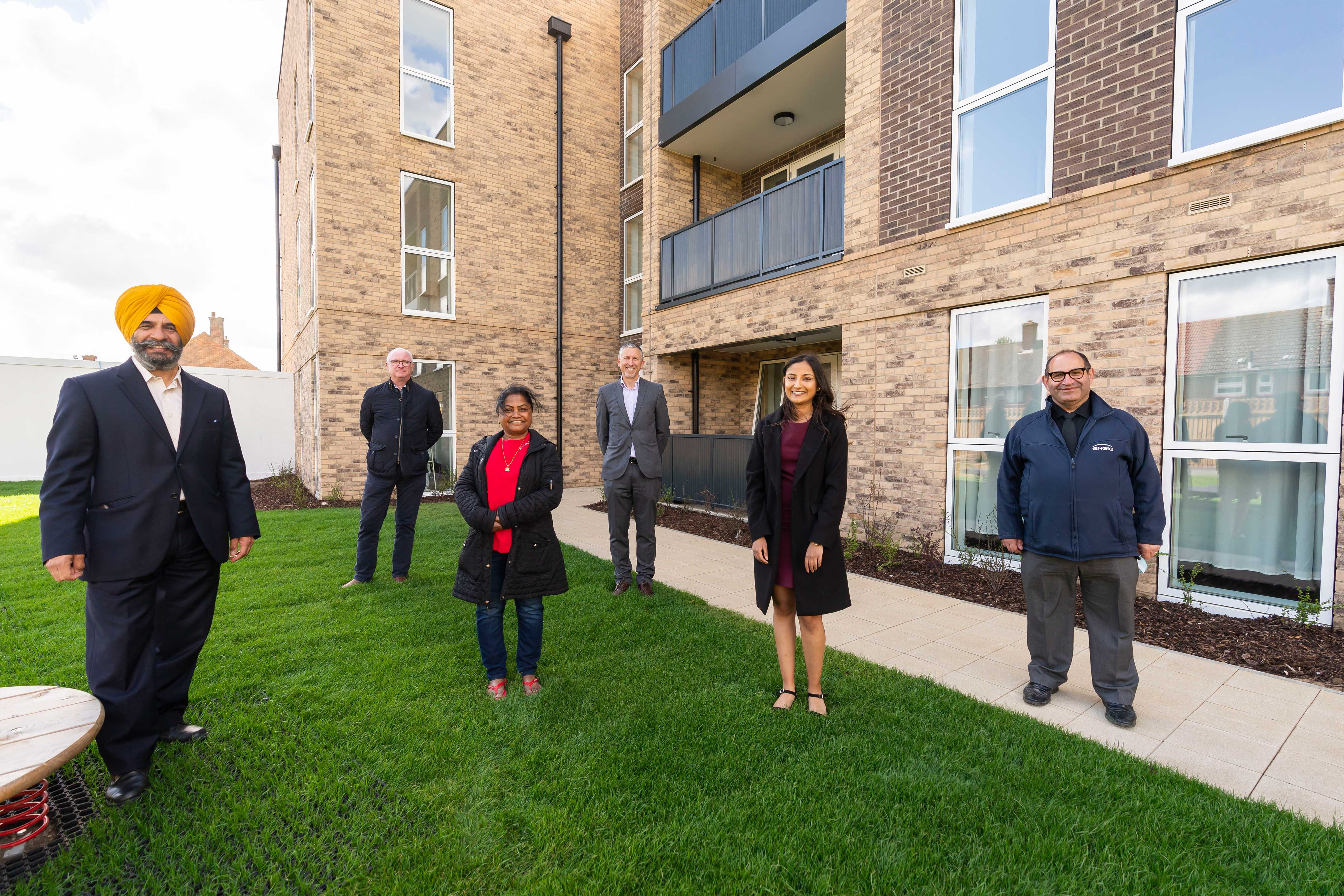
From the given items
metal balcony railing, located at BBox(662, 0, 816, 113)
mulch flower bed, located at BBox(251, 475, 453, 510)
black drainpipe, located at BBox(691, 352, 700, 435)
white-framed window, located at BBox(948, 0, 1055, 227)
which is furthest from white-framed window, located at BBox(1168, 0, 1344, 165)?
mulch flower bed, located at BBox(251, 475, 453, 510)

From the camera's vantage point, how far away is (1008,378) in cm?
572

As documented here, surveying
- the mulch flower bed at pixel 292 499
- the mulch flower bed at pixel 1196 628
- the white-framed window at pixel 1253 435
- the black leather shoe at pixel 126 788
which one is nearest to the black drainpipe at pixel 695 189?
the mulch flower bed at pixel 292 499

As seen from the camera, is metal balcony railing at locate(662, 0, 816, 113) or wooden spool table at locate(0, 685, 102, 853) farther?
metal balcony railing at locate(662, 0, 816, 113)

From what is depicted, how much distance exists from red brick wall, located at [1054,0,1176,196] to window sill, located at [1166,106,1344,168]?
0.38ft

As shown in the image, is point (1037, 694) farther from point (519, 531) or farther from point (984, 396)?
point (984, 396)

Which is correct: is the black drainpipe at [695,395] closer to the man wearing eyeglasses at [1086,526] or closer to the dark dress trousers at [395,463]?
the dark dress trousers at [395,463]

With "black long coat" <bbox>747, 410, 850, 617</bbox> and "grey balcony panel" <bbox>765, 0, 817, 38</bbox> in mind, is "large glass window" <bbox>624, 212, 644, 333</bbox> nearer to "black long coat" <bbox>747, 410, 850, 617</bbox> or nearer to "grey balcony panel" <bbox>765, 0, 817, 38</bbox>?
"grey balcony panel" <bbox>765, 0, 817, 38</bbox>

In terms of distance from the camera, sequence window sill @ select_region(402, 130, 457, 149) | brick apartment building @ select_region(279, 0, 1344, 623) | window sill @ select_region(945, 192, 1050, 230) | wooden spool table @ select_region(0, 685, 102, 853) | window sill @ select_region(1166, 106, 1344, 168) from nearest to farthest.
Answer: wooden spool table @ select_region(0, 685, 102, 853)
window sill @ select_region(1166, 106, 1344, 168)
brick apartment building @ select_region(279, 0, 1344, 623)
window sill @ select_region(945, 192, 1050, 230)
window sill @ select_region(402, 130, 457, 149)

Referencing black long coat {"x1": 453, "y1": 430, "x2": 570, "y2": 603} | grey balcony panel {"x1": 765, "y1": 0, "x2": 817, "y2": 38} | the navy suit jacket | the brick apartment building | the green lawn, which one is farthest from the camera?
grey balcony panel {"x1": 765, "y1": 0, "x2": 817, "y2": 38}

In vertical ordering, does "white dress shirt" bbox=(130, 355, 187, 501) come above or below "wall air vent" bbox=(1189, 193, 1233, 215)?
below

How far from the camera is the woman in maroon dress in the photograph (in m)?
2.91

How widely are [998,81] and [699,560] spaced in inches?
213

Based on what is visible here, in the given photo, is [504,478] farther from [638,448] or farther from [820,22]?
[820,22]

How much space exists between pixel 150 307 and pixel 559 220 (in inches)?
414
